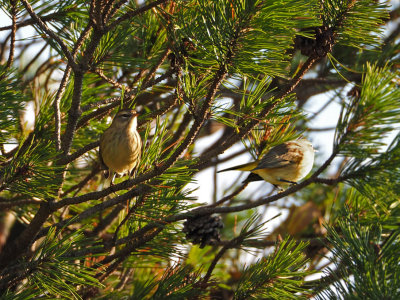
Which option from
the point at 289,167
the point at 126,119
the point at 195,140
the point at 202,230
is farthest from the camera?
the point at 289,167

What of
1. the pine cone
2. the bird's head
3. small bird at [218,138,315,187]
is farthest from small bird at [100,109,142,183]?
small bird at [218,138,315,187]

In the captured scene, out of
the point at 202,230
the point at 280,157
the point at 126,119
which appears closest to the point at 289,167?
the point at 280,157

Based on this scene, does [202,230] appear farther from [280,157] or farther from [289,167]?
[289,167]

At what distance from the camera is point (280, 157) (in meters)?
2.39

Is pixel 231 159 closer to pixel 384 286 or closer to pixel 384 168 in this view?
pixel 384 168

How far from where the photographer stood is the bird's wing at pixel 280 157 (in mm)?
2275

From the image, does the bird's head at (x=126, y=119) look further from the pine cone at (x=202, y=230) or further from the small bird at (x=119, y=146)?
the pine cone at (x=202, y=230)

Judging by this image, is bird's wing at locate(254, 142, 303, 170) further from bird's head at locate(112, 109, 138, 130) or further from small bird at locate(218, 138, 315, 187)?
bird's head at locate(112, 109, 138, 130)

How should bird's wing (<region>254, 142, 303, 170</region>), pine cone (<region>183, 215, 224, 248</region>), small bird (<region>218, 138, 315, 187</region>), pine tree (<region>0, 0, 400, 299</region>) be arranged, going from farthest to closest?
small bird (<region>218, 138, 315, 187</region>)
bird's wing (<region>254, 142, 303, 170</region>)
pine cone (<region>183, 215, 224, 248</region>)
pine tree (<region>0, 0, 400, 299</region>)

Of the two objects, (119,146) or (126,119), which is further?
(119,146)

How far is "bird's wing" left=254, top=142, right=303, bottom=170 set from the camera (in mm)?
2275

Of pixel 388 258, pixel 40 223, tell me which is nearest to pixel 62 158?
pixel 40 223

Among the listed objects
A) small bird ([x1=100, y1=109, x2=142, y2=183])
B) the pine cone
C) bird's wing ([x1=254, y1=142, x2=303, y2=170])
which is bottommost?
the pine cone

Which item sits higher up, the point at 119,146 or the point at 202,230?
the point at 119,146
